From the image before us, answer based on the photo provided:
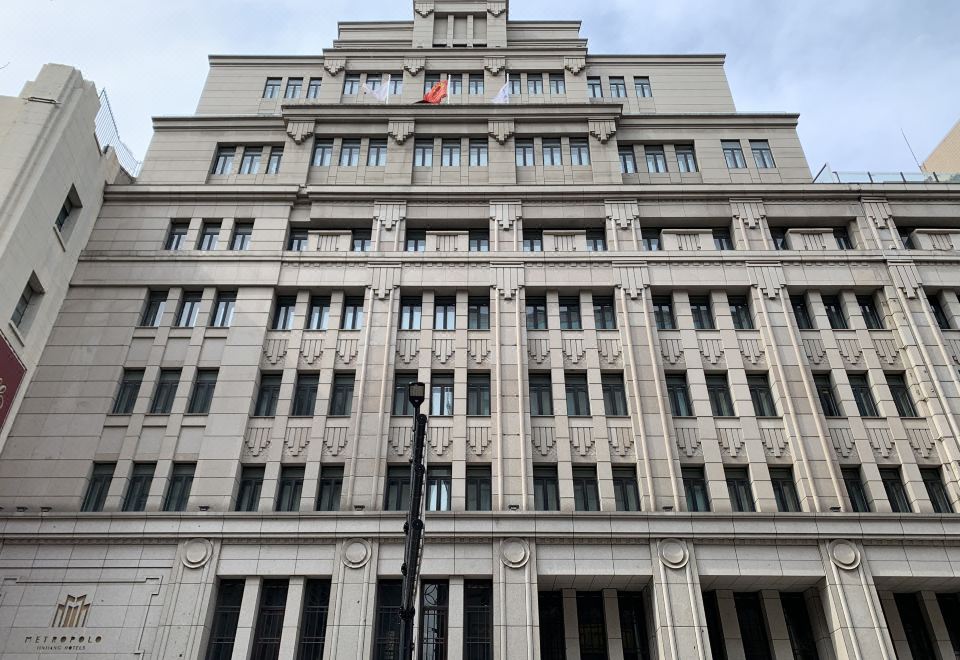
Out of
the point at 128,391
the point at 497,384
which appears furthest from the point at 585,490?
the point at 128,391

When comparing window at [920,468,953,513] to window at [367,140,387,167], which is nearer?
window at [920,468,953,513]

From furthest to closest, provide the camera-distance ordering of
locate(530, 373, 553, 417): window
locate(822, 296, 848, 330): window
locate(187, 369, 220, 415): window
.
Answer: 1. locate(822, 296, 848, 330): window
2. locate(530, 373, 553, 417): window
3. locate(187, 369, 220, 415): window

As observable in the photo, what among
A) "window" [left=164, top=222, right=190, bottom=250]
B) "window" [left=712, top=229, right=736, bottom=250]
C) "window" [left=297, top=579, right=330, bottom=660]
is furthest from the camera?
"window" [left=712, top=229, right=736, bottom=250]

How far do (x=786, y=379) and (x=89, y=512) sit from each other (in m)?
25.8

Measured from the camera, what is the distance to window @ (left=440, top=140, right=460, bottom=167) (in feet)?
112

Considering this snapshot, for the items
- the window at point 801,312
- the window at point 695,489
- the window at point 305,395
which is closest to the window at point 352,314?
the window at point 305,395

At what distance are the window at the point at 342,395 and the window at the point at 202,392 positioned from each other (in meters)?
4.57

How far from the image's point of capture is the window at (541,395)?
27.2m

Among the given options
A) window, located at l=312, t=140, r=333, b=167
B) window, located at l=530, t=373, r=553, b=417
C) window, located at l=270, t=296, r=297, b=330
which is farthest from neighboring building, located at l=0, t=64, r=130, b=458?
window, located at l=530, t=373, r=553, b=417

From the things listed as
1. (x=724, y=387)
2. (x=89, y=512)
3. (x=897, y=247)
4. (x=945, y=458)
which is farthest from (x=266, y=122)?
(x=945, y=458)

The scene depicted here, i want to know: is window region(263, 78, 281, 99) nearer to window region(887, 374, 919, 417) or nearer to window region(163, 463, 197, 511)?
window region(163, 463, 197, 511)

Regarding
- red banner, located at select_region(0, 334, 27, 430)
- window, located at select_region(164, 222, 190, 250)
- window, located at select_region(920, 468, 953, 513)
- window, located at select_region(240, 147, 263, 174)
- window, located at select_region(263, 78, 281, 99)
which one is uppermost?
window, located at select_region(263, 78, 281, 99)

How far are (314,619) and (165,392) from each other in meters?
10.8

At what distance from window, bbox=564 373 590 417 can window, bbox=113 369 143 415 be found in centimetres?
1674
